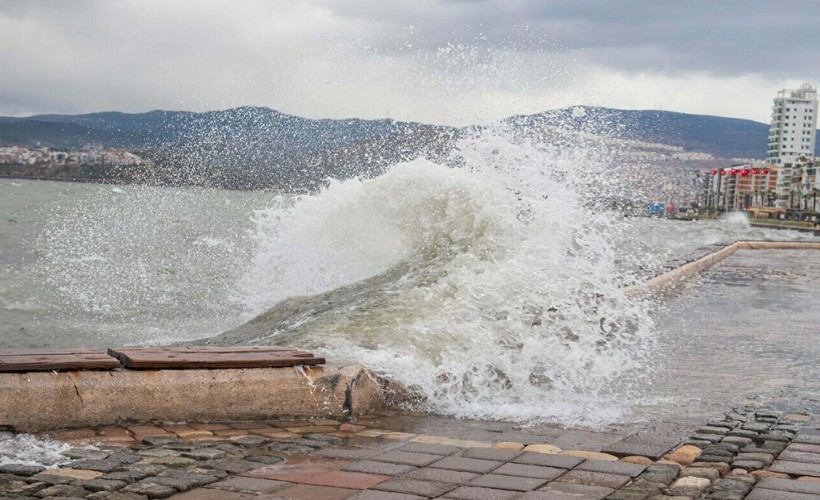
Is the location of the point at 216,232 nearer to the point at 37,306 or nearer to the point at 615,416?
the point at 37,306

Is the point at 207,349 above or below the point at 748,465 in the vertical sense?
above

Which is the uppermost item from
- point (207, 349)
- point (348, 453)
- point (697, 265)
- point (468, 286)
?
point (468, 286)

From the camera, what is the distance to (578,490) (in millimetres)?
4086

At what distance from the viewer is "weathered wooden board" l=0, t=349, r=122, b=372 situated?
4840mm

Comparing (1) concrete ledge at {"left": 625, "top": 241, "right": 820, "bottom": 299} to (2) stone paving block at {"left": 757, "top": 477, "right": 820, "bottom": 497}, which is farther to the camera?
(1) concrete ledge at {"left": 625, "top": 241, "right": 820, "bottom": 299}

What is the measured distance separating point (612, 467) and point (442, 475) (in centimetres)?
82

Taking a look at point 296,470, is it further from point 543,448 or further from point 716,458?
point 716,458

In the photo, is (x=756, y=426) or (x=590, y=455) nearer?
(x=590, y=455)

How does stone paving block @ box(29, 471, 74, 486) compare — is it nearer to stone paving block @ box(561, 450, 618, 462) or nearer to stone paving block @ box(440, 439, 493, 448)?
stone paving block @ box(440, 439, 493, 448)

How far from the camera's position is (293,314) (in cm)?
989

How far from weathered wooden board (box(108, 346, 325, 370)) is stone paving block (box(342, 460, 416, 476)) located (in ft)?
3.97

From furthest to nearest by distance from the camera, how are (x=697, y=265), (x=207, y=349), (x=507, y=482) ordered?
1. (x=697, y=265)
2. (x=207, y=349)
3. (x=507, y=482)

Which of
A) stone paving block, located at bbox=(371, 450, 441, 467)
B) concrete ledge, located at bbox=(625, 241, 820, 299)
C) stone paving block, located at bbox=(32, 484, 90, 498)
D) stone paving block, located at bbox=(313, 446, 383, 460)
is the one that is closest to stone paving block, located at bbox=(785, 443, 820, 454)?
stone paving block, located at bbox=(371, 450, 441, 467)

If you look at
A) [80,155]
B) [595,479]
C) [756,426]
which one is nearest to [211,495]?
[595,479]
